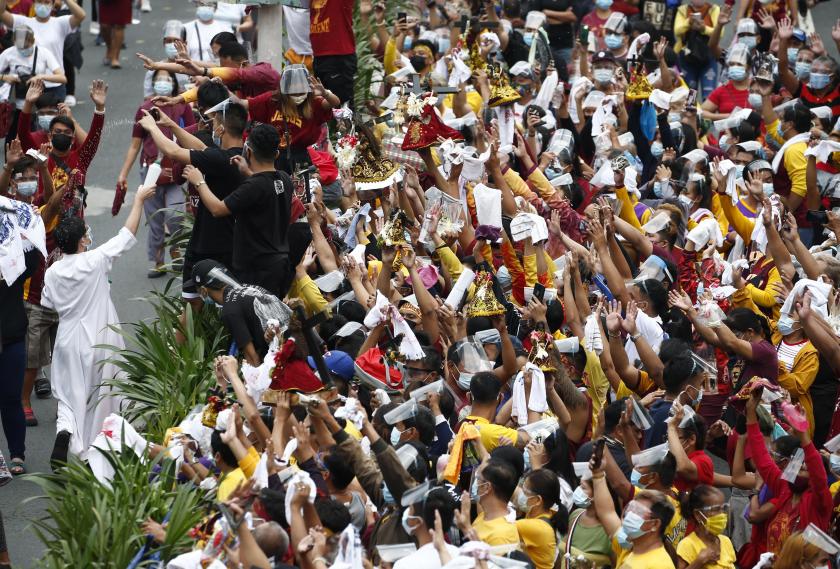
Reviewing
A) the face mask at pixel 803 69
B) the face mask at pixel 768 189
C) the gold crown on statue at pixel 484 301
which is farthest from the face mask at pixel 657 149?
the gold crown on statue at pixel 484 301

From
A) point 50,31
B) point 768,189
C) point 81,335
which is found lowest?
point 81,335

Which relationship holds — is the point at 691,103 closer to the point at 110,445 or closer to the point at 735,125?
the point at 735,125

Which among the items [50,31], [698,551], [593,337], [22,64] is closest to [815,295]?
[593,337]

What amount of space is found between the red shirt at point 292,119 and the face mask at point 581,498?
15.0ft

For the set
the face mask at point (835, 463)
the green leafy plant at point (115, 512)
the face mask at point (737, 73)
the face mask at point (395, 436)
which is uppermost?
the face mask at point (737, 73)

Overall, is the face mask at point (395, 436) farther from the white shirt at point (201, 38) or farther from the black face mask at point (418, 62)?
the white shirt at point (201, 38)

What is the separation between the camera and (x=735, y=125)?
13.3 meters

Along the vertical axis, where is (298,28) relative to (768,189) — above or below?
above

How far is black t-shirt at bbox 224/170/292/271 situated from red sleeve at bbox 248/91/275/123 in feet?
4.83

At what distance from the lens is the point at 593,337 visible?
8938 millimetres

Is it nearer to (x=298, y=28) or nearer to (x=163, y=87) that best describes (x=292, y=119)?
(x=163, y=87)

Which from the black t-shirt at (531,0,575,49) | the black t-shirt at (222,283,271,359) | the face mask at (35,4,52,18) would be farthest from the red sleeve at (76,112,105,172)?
the black t-shirt at (531,0,575,49)

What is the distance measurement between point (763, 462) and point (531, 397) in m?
1.39

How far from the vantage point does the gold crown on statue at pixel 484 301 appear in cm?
921
